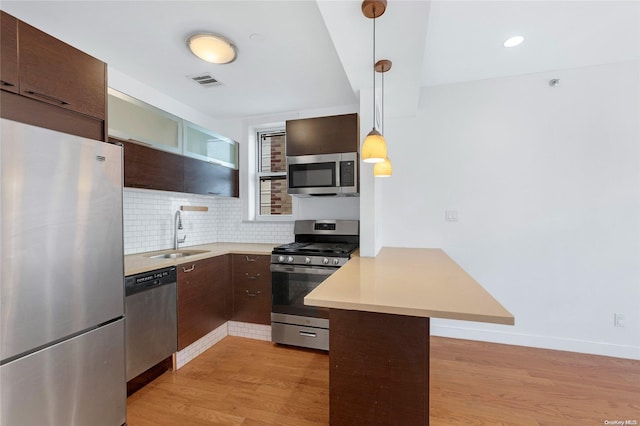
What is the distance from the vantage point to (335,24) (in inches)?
55.5

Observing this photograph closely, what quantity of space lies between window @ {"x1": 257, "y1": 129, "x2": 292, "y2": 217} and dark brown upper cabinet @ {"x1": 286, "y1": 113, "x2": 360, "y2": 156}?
715 millimetres

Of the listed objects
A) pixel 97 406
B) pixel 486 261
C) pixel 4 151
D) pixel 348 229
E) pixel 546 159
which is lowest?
pixel 97 406

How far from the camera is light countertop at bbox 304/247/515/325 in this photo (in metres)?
1.07

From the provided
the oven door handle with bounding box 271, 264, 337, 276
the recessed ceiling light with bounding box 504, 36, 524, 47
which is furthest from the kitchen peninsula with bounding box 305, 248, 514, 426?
the recessed ceiling light with bounding box 504, 36, 524, 47

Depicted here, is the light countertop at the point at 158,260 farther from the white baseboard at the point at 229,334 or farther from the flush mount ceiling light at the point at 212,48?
the flush mount ceiling light at the point at 212,48

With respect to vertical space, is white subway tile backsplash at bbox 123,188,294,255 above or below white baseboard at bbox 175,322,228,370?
above

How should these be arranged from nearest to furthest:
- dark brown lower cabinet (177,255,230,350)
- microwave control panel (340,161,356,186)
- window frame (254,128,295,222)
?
dark brown lower cabinet (177,255,230,350), microwave control panel (340,161,356,186), window frame (254,128,295,222)

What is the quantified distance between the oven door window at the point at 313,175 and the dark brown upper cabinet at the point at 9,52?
199 centimetres

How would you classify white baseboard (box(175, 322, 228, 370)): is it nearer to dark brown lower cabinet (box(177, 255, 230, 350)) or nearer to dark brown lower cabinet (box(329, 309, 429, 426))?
dark brown lower cabinet (box(177, 255, 230, 350))

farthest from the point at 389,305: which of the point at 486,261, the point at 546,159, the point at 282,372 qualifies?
the point at 546,159

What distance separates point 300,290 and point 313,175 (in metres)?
1.17

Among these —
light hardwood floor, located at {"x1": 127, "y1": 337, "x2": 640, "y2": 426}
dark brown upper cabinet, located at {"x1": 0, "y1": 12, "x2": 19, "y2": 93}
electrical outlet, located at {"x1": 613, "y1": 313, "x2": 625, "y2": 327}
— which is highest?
dark brown upper cabinet, located at {"x1": 0, "y1": 12, "x2": 19, "y2": 93}

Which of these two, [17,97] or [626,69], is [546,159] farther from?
[17,97]

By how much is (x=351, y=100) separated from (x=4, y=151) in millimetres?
2812
